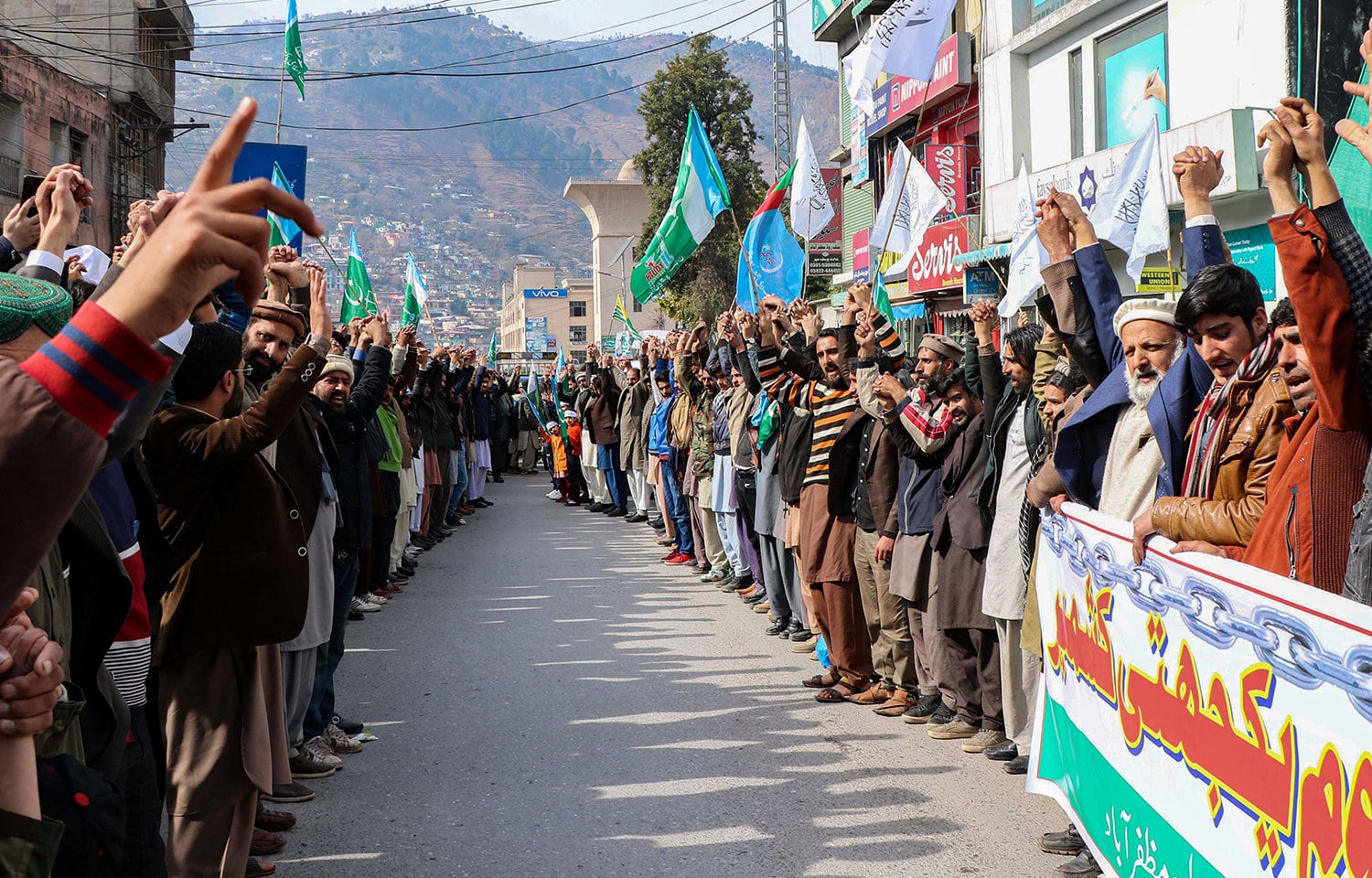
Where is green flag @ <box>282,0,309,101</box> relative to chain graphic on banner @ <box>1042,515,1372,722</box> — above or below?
above

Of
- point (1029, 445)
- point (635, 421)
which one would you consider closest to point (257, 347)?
point (1029, 445)

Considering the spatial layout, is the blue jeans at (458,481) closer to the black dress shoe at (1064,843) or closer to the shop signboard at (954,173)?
the shop signboard at (954,173)

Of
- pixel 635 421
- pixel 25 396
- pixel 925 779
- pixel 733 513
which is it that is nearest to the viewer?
pixel 25 396

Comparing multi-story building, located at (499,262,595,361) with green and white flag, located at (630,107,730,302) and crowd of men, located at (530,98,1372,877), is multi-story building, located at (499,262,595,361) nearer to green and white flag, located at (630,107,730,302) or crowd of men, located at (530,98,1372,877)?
green and white flag, located at (630,107,730,302)

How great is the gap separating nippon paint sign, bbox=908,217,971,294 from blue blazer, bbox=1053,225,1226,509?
1625 centimetres

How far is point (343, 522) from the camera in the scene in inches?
266

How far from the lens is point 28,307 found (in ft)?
7.59

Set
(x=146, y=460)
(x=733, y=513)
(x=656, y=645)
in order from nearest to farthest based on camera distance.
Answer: (x=146, y=460) → (x=656, y=645) → (x=733, y=513)

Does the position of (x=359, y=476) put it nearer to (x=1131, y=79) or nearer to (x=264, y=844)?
(x=264, y=844)

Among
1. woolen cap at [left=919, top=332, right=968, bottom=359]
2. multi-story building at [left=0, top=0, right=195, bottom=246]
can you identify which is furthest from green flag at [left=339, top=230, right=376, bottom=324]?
multi-story building at [left=0, top=0, right=195, bottom=246]

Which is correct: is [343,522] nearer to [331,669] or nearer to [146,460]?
[331,669]

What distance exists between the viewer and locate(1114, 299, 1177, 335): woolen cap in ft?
15.0

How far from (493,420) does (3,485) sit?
79.6ft

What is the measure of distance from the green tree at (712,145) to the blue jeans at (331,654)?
96.5 feet
